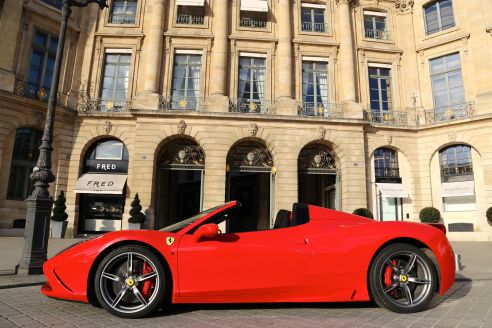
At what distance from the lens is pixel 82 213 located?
16688mm

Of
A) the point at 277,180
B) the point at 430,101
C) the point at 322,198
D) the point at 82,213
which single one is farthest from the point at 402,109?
the point at 82,213

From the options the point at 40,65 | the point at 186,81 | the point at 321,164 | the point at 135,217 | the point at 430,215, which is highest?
the point at 40,65

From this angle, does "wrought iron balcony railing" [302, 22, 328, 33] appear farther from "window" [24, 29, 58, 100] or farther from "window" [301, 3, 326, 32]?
"window" [24, 29, 58, 100]

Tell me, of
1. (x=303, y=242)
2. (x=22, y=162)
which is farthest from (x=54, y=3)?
(x=303, y=242)

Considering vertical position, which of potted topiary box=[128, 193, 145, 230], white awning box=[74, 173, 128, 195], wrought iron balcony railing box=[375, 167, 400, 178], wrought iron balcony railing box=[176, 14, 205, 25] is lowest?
potted topiary box=[128, 193, 145, 230]

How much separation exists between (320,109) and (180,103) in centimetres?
733

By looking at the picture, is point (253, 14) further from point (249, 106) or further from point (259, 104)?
point (249, 106)

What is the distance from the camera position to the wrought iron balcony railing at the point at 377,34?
1956cm

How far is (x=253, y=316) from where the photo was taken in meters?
3.34

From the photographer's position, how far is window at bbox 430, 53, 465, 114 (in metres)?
18.0

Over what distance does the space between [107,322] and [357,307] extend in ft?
8.65

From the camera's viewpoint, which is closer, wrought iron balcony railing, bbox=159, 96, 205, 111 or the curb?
the curb

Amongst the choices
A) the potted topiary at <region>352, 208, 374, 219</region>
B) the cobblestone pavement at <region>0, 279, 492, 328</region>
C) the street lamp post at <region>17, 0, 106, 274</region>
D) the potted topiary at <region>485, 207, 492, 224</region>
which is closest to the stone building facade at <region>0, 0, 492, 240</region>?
the potted topiary at <region>352, 208, 374, 219</region>

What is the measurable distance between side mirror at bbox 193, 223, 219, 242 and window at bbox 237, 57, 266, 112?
47.0 ft
